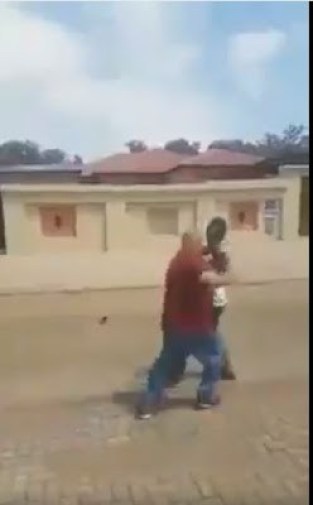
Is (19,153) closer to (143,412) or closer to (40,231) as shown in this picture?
(40,231)

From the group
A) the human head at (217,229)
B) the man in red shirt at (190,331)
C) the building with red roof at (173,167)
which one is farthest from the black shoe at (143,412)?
the building with red roof at (173,167)

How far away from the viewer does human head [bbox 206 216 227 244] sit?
199 cm

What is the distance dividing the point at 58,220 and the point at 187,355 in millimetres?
487

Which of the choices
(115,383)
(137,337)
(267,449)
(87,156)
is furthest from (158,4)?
(267,449)

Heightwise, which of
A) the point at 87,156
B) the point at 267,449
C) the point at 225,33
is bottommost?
the point at 267,449

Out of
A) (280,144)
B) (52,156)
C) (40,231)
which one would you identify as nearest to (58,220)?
(40,231)

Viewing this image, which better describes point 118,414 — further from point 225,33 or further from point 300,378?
point 225,33

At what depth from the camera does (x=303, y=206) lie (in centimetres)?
198

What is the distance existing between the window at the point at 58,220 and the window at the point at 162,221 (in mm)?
197

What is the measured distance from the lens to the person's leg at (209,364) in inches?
80.0

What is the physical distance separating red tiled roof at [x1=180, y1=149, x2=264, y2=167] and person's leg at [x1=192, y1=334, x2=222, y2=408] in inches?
17.8

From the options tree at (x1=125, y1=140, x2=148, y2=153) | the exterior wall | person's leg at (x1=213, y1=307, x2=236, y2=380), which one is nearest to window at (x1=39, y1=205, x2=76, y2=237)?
the exterior wall

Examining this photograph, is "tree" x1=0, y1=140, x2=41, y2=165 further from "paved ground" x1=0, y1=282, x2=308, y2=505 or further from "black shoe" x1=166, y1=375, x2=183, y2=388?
"black shoe" x1=166, y1=375, x2=183, y2=388

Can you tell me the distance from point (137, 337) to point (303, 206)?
1.79 feet
